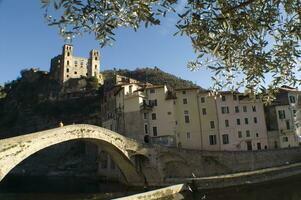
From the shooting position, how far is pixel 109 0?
4.68m

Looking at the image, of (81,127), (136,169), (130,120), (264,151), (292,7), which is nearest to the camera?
(292,7)

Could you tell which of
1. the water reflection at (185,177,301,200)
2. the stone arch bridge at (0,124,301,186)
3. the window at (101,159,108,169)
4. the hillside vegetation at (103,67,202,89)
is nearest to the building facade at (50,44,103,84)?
the hillside vegetation at (103,67,202,89)

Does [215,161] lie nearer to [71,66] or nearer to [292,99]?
[292,99]

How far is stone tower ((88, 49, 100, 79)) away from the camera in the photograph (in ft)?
284

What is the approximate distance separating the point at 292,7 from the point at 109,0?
2773mm

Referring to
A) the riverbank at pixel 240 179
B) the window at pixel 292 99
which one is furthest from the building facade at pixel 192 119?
the riverbank at pixel 240 179

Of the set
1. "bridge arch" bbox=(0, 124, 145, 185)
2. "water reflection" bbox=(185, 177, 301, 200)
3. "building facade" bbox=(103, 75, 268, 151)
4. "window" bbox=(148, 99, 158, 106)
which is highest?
"window" bbox=(148, 99, 158, 106)

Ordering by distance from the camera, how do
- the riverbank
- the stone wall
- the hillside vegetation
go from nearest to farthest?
the riverbank → the stone wall → the hillside vegetation

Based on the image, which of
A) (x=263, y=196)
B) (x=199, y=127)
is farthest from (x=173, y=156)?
(x=263, y=196)

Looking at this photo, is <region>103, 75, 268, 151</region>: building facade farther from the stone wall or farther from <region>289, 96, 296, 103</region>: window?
the stone wall

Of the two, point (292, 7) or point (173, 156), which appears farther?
point (173, 156)

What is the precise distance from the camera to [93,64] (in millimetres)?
87688

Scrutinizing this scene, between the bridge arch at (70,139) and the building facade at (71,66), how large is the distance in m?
47.7

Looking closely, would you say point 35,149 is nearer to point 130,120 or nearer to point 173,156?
point 173,156
